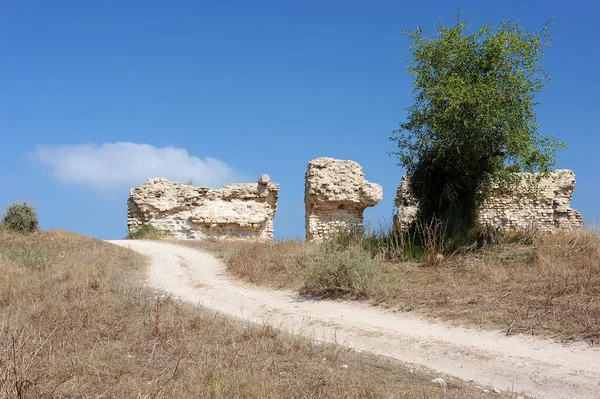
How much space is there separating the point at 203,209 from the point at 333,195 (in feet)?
21.9

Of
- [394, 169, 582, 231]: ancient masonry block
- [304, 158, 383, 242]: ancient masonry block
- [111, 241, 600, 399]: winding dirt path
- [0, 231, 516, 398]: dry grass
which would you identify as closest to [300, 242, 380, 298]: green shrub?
[111, 241, 600, 399]: winding dirt path

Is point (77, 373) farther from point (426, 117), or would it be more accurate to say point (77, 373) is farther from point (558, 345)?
point (426, 117)

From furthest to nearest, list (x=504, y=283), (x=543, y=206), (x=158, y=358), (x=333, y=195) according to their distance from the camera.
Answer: (x=543, y=206) < (x=333, y=195) < (x=504, y=283) < (x=158, y=358)

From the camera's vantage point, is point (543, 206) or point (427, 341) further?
point (543, 206)

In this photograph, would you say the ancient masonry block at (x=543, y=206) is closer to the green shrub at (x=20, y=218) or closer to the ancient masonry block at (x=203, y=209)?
the ancient masonry block at (x=203, y=209)

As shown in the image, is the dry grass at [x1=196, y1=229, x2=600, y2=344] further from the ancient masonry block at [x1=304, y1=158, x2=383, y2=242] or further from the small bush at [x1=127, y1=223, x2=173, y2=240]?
the small bush at [x1=127, y1=223, x2=173, y2=240]

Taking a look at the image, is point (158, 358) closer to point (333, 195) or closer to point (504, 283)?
point (504, 283)

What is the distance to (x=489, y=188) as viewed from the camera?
15.4 meters

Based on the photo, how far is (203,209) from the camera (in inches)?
1038

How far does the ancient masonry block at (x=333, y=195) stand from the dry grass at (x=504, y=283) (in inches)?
348

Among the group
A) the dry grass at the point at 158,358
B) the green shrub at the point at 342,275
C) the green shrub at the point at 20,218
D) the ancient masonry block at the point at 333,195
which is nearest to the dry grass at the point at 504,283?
the green shrub at the point at 342,275

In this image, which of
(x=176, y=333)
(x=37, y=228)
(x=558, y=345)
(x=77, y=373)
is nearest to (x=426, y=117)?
(x=558, y=345)

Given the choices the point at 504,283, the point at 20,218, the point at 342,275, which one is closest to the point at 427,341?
the point at 504,283

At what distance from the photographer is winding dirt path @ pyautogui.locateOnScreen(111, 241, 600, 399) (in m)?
6.33
